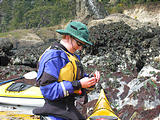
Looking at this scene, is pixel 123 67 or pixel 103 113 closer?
pixel 103 113

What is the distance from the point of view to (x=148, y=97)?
3.48 metres

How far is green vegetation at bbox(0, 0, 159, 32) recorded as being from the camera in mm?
39062

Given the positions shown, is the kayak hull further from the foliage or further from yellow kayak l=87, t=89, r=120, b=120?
the foliage

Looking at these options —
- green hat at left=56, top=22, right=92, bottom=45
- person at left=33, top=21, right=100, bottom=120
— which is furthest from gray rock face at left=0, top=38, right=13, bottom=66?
green hat at left=56, top=22, right=92, bottom=45

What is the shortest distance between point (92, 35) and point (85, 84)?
633 centimetres

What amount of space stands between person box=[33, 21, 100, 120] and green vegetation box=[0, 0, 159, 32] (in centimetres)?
3287

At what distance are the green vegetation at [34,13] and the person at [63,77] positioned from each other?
108ft

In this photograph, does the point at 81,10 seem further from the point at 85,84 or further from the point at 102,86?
the point at 85,84

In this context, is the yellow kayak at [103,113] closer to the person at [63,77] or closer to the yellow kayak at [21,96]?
the person at [63,77]

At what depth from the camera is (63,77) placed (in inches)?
67.1

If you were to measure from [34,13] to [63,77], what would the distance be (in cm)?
4687

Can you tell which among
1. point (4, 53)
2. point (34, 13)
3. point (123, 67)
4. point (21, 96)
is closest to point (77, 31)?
point (21, 96)

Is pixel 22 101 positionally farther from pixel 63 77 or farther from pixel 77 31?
pixel 77 31

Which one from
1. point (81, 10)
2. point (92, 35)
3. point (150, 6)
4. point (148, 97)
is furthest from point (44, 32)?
point (148, 97)
